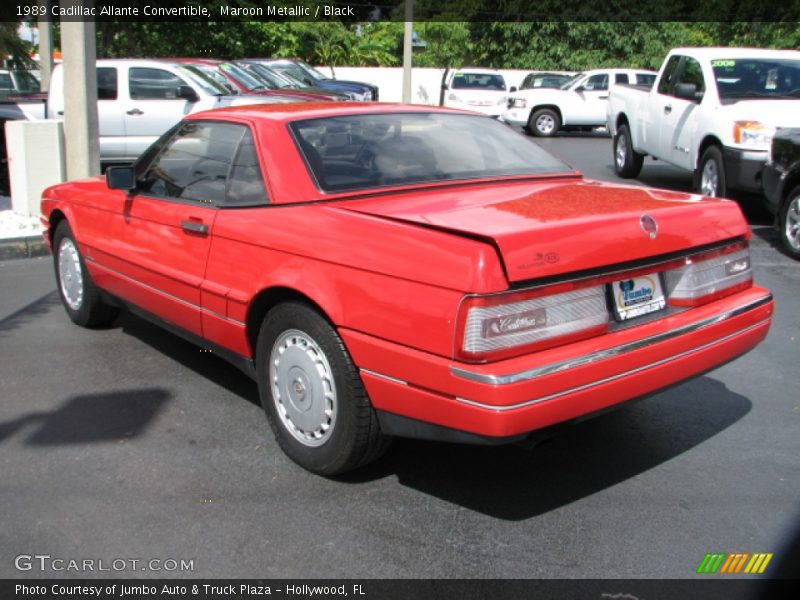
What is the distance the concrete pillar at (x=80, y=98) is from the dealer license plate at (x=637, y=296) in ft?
23.7

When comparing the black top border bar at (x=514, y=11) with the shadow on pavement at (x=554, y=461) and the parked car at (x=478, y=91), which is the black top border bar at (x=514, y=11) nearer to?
the parked car at (x=478, y=91)

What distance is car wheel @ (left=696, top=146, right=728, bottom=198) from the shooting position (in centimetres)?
937

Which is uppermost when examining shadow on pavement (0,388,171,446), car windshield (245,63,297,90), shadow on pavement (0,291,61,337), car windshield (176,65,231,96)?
car windshield (245,63,297,90)

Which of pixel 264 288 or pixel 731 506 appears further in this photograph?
pixel 264 288

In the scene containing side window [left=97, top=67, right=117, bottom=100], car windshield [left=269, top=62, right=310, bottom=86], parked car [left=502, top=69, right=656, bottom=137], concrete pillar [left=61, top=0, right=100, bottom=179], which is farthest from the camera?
parked car [left=502, top=69, right=656, bottom=137]

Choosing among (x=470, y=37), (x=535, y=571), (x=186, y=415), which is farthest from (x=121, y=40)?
(x=535, y=571)

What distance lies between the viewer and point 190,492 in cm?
363

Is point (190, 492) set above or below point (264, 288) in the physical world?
below

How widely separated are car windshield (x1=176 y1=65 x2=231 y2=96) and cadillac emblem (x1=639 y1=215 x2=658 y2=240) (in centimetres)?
1093

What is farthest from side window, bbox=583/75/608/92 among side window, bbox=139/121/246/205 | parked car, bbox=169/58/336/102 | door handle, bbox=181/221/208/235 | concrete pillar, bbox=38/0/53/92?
door handle, bbox=181/221/208/235

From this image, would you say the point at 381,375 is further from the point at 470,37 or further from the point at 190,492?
the point at 470,37

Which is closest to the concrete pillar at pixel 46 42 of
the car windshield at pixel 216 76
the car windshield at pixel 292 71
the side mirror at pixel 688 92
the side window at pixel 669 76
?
the car windshield at pixel 292 71

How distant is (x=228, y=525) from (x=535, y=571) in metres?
1.19
